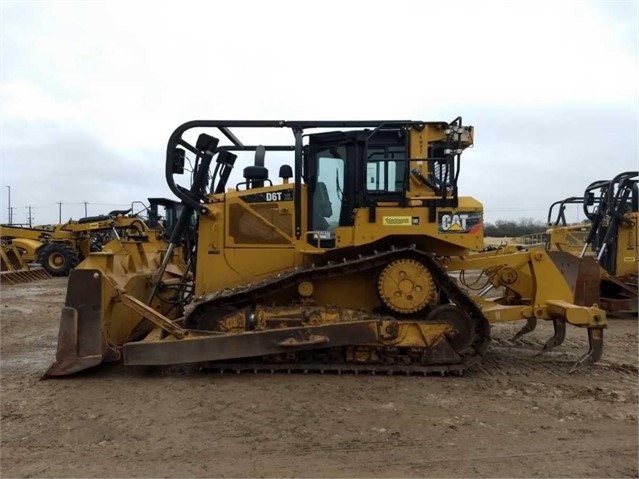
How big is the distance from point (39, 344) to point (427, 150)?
647 centimetres

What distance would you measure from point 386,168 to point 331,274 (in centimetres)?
148

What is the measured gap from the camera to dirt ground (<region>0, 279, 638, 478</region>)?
3.65m

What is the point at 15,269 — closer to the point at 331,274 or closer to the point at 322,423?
the point at 331,274

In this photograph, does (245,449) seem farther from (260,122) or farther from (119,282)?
(260,122)

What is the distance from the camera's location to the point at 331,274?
579cm

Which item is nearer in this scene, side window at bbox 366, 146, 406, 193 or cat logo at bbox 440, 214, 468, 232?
cat logo at bbox 440, 214, 468, 232

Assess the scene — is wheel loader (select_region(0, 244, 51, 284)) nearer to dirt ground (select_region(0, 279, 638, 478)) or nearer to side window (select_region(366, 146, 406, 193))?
dirt ground (select_region(0, 279, 638, 478))

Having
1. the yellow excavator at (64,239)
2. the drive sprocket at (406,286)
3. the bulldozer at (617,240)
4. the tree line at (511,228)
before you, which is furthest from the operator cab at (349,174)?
the tree line at (511,228)

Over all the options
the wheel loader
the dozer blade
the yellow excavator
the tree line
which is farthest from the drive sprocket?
the tree line

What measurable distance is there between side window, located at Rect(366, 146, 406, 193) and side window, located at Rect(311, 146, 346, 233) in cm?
35

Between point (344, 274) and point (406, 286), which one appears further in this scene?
point (344, 274)

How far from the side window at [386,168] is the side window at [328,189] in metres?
0.35

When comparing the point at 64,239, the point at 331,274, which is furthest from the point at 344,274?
the point at 64,239

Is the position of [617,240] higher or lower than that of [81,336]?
higher
